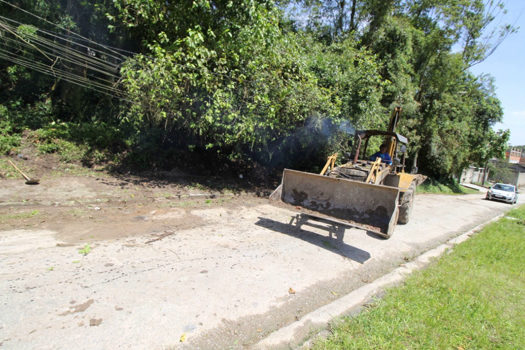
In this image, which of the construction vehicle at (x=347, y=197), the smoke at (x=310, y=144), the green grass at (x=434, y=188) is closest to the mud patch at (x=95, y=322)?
the construction vehicle at (x=347, y=197)

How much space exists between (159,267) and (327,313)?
229 centimetres

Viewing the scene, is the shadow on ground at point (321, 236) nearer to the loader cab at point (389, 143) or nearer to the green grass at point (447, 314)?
the green grass at point (447, 314)

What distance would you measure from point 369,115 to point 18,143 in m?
Result: 12.7

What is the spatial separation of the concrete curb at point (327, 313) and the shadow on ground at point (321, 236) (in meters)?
0.72

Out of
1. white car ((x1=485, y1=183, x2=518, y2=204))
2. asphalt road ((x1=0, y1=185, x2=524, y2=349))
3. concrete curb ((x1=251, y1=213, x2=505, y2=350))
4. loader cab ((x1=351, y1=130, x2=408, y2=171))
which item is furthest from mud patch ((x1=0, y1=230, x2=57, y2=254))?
white car ((x1=485, y1=183, x2=518, y2=204))

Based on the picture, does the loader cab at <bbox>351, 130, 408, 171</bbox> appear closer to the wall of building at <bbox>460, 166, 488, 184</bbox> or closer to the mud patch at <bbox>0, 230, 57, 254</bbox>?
the mud patch at <bbox>0, 230, 57, 254</bbox>

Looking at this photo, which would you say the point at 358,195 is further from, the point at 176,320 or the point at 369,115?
the point at 369,115

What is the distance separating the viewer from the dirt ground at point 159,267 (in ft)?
8.43

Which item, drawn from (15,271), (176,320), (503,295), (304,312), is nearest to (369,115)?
(503,295)

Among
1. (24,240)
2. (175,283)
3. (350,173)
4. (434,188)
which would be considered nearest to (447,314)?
(175,283)

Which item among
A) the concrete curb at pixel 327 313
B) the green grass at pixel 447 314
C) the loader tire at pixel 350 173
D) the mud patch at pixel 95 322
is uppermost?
the loader tire at pixel 350 173

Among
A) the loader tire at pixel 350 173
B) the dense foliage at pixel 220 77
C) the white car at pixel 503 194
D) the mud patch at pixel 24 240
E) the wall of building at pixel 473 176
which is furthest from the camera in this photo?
the wall of building at pixel 473 176

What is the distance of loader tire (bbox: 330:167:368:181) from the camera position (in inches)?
249

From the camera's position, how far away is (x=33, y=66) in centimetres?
1150
